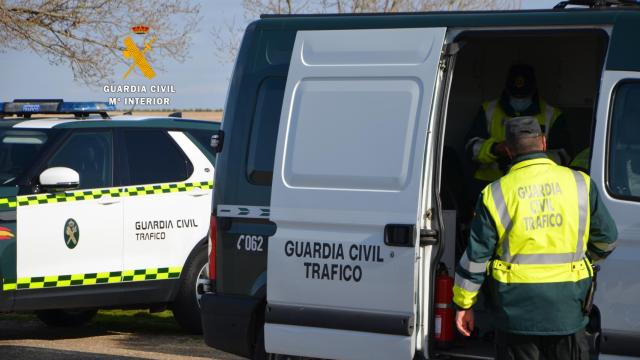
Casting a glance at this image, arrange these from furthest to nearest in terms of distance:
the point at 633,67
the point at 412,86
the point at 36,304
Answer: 1. the point at 36,304
2. the point at 412,86
3. the point at 633,67

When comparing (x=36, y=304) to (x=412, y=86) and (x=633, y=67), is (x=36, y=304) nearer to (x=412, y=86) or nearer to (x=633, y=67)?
(x=412, y=86)

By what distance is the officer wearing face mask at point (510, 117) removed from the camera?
7137 mm

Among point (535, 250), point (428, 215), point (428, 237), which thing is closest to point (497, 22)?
point (428, 215)

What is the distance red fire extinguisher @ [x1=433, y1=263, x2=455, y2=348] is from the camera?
20.2 ft

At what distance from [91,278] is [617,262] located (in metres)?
4.61

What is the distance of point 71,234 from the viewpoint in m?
8.89

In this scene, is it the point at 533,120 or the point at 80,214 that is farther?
the point at 80,214

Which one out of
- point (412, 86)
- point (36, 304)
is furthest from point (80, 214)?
point (412, 86)

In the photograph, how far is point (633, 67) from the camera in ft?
18.8

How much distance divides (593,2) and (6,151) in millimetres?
4846

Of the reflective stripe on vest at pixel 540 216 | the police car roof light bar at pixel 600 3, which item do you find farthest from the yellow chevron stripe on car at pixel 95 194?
the reflective stripe on vest at pixel 540 216

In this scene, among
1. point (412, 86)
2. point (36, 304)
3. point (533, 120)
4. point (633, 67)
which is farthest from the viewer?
point (36, 304)

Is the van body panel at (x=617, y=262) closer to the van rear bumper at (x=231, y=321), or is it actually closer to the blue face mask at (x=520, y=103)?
the blue face mask at (x=520, y=103)

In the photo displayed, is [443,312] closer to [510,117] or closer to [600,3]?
[510,117]
